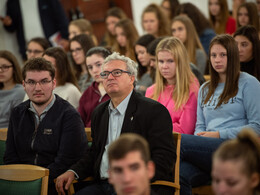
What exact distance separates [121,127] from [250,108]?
2.85 feet

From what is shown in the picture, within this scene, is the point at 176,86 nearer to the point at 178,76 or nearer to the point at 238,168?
the point at 178,76

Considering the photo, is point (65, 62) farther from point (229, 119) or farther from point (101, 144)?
point (229, 119)

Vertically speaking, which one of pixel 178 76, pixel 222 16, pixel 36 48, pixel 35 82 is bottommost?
pixel 178 76

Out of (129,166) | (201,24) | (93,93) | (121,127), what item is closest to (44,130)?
Answer: (121,127)

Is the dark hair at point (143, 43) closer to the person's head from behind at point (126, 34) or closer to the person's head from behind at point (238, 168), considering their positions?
the person's head from behind at point (126, 34)

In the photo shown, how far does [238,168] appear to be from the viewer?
1.49 meters

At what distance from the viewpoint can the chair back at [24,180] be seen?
219 cm

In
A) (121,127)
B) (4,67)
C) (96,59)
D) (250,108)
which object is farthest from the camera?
(4,67)

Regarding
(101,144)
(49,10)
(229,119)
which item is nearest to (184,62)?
(229,119)

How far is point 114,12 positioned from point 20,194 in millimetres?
3874

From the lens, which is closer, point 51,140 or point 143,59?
point 51,140

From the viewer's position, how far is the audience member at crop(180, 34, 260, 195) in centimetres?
250

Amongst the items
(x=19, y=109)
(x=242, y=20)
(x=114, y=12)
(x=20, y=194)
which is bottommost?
(x=20, y=194)

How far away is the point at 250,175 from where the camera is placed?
150cm
